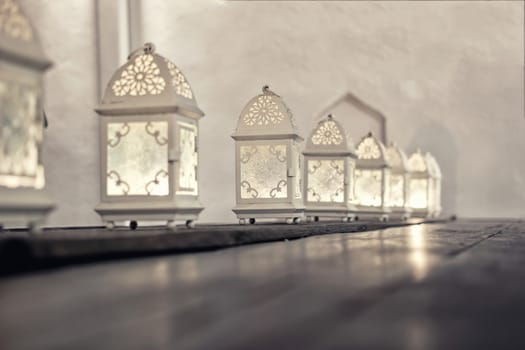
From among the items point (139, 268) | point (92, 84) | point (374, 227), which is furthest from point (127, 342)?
point (92, 84)

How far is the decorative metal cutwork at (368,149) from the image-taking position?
19.3ft

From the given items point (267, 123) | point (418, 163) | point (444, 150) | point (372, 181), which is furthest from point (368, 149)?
point (444, 150)

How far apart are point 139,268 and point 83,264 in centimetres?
16

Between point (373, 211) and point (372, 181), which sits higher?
point (372, 181)

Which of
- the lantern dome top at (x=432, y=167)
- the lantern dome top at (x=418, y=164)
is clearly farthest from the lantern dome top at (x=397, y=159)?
the lantern dome top at (x=432, y=167)

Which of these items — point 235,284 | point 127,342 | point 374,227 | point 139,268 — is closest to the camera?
point 127,342

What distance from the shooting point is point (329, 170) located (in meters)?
5.09

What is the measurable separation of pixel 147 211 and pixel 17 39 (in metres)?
1.08

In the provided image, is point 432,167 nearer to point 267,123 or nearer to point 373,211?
point 373,211

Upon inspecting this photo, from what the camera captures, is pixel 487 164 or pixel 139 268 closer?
→ pixel 139 268

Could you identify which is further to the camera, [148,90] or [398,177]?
[398,177]

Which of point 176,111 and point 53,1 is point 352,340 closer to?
point 176,111

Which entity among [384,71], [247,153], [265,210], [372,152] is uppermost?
[384,71]

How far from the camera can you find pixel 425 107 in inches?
344
